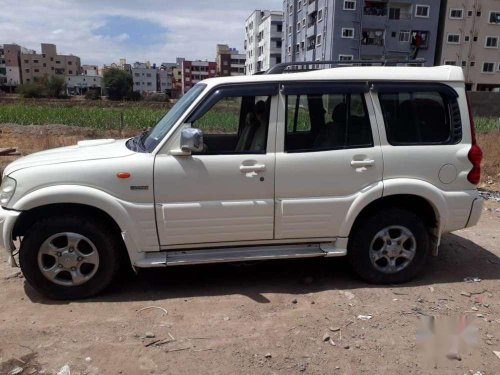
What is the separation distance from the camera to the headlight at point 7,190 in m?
3.72

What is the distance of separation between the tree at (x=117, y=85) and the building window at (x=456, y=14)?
55.3 m

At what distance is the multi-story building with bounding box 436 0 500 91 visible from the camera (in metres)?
52.7

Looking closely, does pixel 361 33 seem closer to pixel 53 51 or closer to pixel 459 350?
pixel 459 350

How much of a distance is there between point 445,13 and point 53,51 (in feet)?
367

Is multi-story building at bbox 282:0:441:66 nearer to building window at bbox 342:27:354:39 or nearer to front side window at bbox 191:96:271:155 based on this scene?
building window at bbox 342:27:354:39

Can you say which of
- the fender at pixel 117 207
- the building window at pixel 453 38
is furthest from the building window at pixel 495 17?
the fender at pixel 117 207

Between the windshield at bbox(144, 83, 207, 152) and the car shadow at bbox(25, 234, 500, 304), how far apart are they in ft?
4.68

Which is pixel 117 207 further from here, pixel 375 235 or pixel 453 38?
pixel 453 38

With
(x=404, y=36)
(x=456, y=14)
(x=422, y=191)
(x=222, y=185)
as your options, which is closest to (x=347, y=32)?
(x=404, y=36)

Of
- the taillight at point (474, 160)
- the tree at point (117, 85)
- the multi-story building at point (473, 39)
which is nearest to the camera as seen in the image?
the taillight at point (474, 160)

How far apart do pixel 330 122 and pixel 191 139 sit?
1403 millimetres

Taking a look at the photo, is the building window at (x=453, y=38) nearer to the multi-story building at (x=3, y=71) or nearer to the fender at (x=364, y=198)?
the fender at (x=364, y=198)

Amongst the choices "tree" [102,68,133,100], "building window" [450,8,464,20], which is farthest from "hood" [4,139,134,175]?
"tree" [102,68,133,100]

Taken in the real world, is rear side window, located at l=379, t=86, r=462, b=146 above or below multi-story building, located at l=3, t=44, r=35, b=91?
below
